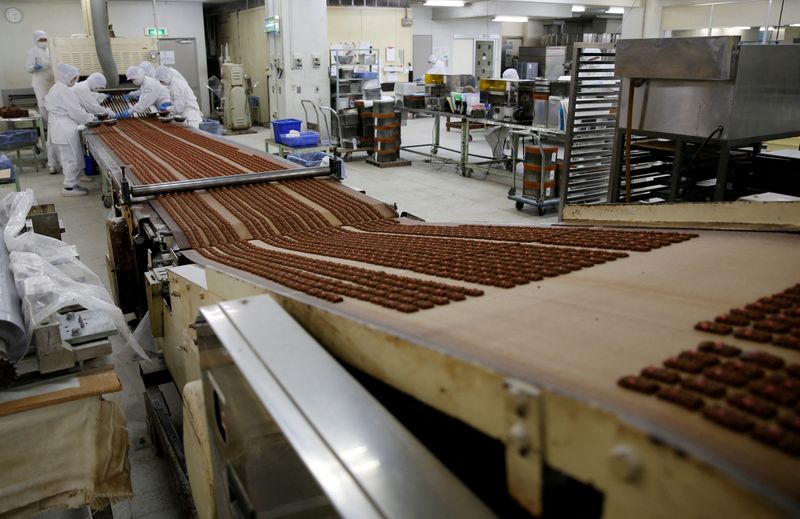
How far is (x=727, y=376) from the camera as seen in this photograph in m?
0.77

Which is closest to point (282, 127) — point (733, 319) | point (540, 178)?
point (540, 178)

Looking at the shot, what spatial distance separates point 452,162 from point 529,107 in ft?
6.00

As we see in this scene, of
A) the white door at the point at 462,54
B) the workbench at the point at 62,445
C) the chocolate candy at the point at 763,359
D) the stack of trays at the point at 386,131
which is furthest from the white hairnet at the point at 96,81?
the white door at the point at 462,54

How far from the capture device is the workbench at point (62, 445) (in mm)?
1883

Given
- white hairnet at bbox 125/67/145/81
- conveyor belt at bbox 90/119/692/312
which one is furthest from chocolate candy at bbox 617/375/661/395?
white hairnet at bbox 125/67/145/81

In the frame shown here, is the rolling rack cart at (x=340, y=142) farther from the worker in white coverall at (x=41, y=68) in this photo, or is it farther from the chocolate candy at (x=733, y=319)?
the chocolate candy at (x=733, y=319)

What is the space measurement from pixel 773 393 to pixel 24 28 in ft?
50.7

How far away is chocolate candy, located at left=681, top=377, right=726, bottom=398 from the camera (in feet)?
2.38

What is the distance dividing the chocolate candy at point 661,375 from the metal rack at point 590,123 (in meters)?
A: 4.09

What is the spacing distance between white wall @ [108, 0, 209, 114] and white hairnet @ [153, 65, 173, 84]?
5.56 meters

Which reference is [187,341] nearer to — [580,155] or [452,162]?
[580,155]

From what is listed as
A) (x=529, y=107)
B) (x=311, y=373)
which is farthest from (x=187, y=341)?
(x=529, y=107)

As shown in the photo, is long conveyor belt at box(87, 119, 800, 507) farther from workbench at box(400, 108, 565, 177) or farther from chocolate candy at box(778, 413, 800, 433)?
workbench at box(400, 108, 565, 177)

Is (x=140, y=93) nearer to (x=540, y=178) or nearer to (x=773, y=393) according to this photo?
(x=540, y=178)
